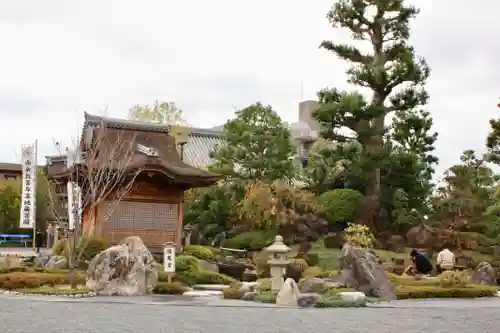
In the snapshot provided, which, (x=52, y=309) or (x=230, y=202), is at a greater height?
(x=230, y=202)

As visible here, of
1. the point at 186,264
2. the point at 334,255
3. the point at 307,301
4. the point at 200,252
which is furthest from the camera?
the point at 334,255

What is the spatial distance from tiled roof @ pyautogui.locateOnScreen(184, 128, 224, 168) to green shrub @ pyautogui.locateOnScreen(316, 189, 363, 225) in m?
18.0

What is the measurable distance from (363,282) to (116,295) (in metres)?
6.22

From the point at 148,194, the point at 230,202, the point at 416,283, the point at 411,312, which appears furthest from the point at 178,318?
the point at 230,202

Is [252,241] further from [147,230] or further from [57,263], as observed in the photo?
[57,263]

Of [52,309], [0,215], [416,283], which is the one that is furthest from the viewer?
[0,215]

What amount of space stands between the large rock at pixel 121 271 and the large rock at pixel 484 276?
1115 cm

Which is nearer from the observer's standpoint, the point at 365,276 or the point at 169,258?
the point at 365,276

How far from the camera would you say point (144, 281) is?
18203 millimetres

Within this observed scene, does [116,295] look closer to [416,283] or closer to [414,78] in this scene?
[416,283]

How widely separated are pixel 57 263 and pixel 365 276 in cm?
1030

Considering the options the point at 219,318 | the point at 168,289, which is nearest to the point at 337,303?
the point at 219,318

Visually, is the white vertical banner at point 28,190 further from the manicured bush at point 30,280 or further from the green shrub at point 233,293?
the green shrub at point 233,293

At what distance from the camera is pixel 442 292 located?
19234 millimetres
